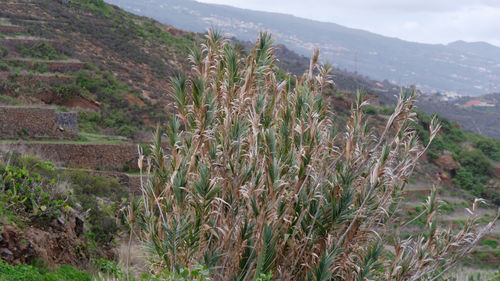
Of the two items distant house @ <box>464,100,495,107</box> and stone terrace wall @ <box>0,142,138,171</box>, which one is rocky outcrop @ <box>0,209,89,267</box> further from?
distant house @ <box>464,100,495,107</box>

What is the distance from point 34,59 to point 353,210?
2352 cm

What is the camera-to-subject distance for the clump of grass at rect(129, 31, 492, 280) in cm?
437

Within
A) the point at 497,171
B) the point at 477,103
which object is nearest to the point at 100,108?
the point at 497,171

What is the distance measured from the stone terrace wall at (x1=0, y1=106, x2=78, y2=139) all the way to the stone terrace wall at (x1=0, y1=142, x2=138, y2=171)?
969mm

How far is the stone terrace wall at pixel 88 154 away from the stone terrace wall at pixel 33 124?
3.18ft

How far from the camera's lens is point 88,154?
1652 cm

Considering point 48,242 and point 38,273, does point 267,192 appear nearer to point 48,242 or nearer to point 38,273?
point 38,273

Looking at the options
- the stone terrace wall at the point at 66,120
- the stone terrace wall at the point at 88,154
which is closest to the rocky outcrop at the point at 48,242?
the stone terrace wall at the point at 88,154

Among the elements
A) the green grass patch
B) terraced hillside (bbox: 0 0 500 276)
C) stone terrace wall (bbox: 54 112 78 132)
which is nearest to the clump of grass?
the green grass patch

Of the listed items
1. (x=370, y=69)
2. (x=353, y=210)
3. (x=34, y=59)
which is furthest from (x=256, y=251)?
(x=370, y=69)

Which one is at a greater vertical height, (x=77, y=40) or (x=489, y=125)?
(x=77, y=40)

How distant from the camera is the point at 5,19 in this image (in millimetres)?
29812

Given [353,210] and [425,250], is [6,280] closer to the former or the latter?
[353,210]

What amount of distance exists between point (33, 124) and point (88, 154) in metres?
2.07
